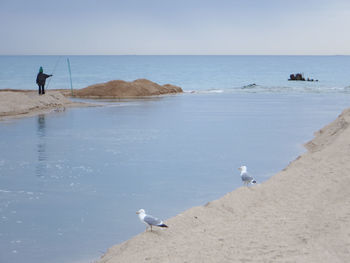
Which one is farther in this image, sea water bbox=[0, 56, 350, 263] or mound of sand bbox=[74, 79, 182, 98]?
mound of sand bbox=[74, 79, 182, 98]

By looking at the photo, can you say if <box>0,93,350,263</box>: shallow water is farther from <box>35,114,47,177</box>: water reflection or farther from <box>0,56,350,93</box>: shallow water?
<box>0,56,350,93</box>: shallow water

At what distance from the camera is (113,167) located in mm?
12336

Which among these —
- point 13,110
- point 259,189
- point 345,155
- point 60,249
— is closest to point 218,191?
point 259,189

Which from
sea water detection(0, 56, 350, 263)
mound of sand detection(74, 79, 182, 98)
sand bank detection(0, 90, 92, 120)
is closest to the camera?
sea water detection(0, 56, 350, 263)

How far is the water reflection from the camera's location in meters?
11.9

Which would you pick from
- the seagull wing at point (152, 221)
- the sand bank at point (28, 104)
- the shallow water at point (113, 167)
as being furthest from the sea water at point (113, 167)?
the sand bank at point (28, 104)

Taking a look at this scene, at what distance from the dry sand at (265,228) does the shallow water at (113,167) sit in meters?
0.80

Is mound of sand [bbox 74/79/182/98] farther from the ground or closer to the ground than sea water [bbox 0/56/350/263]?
farther from the ground

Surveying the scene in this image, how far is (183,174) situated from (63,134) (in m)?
7.31

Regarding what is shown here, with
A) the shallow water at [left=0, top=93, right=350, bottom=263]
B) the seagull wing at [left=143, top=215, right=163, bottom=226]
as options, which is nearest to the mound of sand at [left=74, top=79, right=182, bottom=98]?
the shallow water at [left=0, top=93, right=350, bottom=263]

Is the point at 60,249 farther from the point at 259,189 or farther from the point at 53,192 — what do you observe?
the point at 259,189

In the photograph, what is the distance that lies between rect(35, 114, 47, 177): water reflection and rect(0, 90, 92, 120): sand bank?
7.58 ft

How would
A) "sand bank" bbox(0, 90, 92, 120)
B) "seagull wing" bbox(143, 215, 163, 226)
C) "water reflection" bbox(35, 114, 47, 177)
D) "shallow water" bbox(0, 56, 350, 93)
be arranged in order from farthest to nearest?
"shallow water" bbox(0, 56, 350, 93)
"sand bank" bbox(0, 90, 92, 120)
"water reflection" bbox(35, 114, 47, 177)
"seagull wing" bbox(143, 215, 163, 226)

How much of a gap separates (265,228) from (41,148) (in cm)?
944
